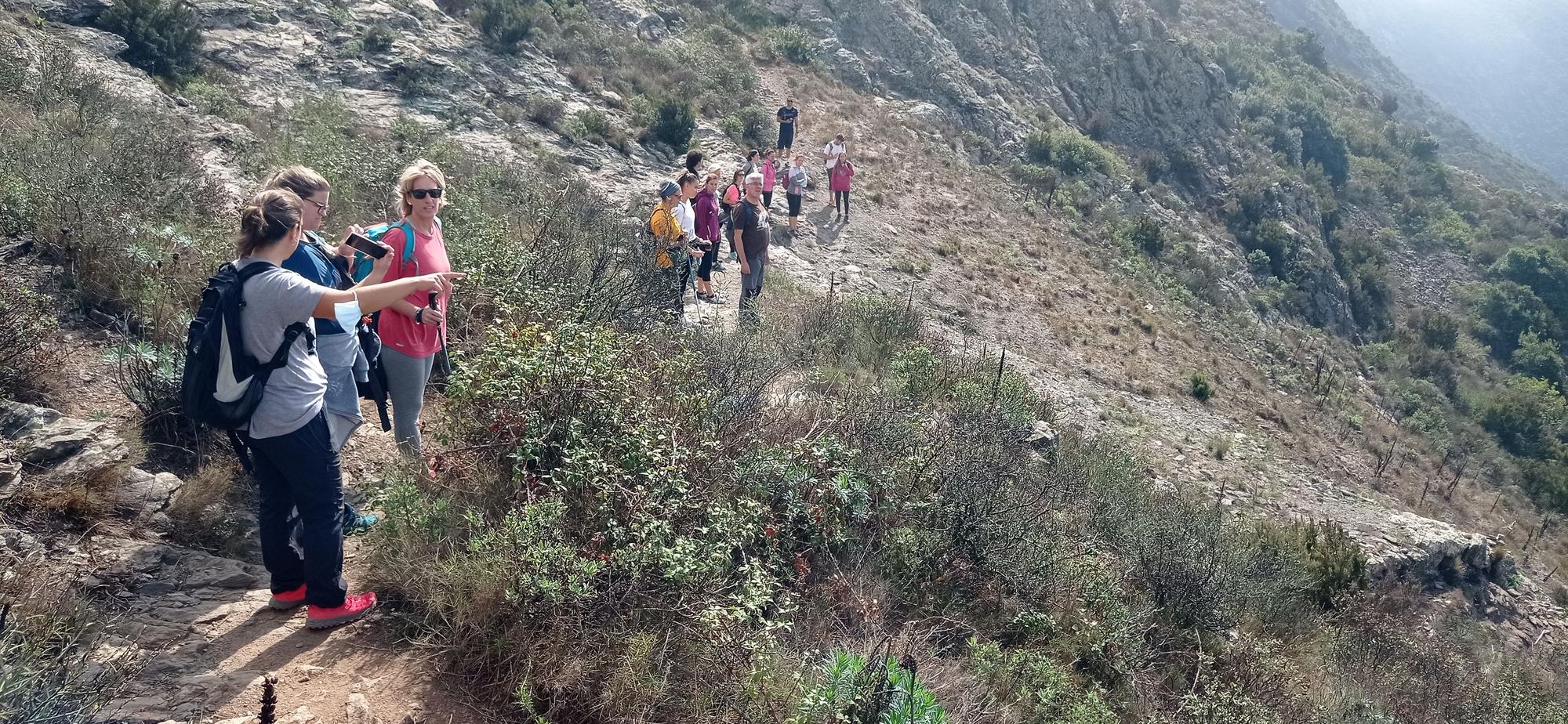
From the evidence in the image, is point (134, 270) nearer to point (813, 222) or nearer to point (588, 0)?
point (813, 222)

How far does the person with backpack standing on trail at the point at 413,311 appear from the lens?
3.37 metres

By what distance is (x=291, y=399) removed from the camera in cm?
260

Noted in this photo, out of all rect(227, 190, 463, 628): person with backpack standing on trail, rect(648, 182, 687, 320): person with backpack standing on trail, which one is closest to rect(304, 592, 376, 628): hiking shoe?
rect(227, 190, 463, 628): person with backpack standing on trail

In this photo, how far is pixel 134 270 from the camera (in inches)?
173

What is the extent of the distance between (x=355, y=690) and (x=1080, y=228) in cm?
2051

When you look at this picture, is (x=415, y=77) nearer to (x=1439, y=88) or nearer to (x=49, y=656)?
(x=49, y=656)

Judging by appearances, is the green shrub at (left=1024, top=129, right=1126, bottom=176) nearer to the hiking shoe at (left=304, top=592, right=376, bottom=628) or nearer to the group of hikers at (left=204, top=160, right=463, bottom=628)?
the group of hikers at (left=204, top=160, right=463, bottom=628)

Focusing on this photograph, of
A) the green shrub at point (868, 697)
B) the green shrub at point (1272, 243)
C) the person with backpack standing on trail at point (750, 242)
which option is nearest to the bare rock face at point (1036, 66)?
the green shrub at point (1272, 243)

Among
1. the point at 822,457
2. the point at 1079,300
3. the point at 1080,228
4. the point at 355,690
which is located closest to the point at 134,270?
the point at 355,690

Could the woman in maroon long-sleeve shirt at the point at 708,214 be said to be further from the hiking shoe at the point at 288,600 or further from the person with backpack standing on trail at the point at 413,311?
the hiking shoe at the point at 288,600

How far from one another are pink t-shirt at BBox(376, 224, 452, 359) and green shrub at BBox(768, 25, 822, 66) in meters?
20.3

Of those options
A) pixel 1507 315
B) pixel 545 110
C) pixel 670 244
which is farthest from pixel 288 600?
pixel 1507 315

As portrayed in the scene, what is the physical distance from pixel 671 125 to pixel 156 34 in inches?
303

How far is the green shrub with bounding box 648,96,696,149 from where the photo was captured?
15.2m
